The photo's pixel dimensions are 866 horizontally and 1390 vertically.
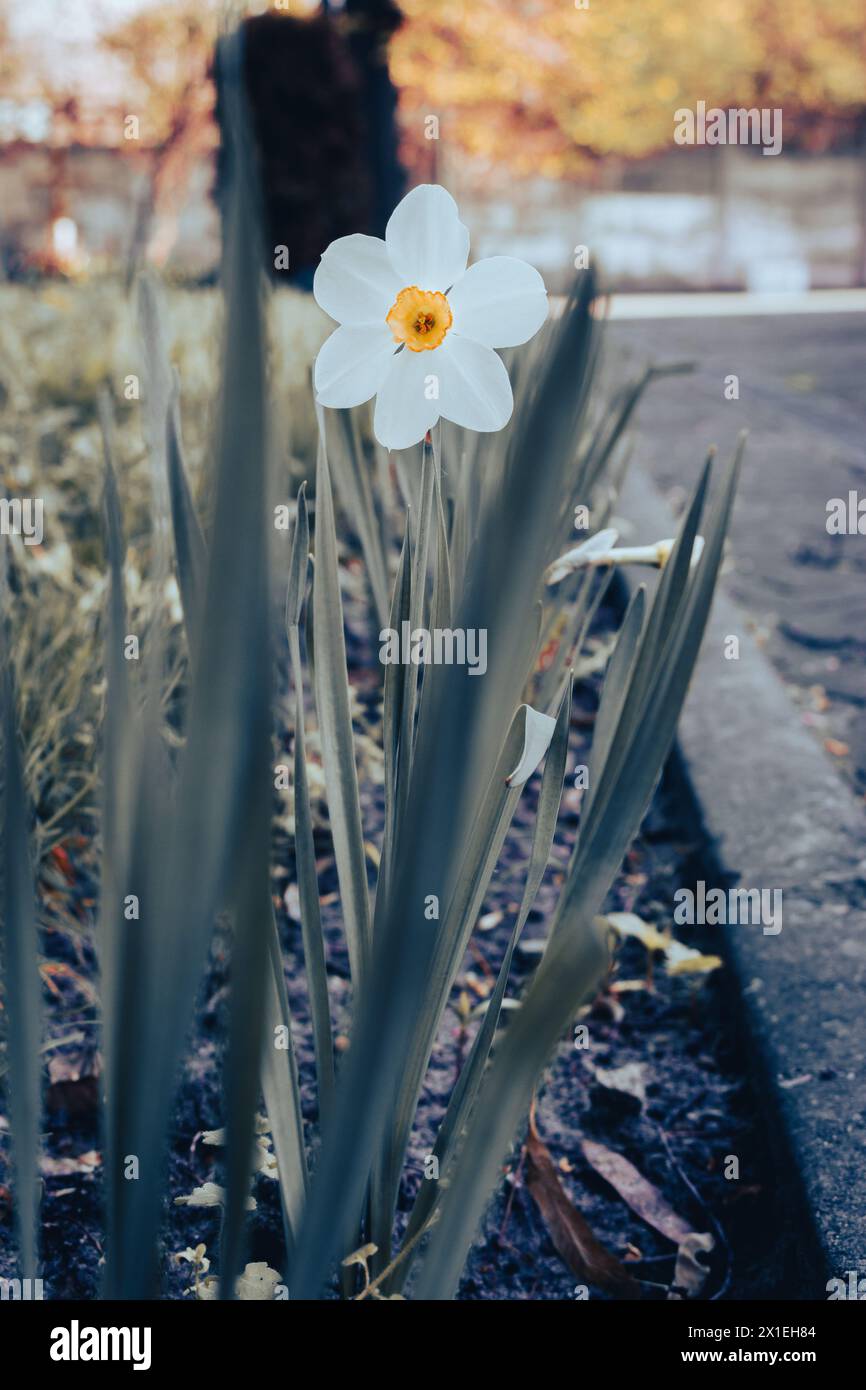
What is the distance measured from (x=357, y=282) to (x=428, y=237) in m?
0.05

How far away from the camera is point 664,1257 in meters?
0.84

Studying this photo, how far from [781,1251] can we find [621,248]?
614 inches

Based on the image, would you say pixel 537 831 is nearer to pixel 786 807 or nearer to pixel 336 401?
pixel 336 401

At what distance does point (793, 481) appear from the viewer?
336cm

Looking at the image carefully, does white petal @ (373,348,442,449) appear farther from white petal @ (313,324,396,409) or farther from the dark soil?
the dark soil

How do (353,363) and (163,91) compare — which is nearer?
(353,363)

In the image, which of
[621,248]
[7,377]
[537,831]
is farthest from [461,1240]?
[621,248]

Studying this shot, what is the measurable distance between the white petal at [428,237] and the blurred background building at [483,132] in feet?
19.7

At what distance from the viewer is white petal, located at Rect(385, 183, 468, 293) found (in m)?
0.65

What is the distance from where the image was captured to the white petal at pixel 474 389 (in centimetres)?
66

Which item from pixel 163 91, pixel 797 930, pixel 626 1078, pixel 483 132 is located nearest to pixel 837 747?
pixel 797 930

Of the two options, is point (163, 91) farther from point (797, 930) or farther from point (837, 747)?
point (797, 930)

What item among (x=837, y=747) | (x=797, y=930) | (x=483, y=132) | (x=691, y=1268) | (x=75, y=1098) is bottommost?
(x=691, y=1268)

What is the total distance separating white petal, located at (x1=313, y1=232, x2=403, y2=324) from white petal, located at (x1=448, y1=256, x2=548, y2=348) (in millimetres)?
41
